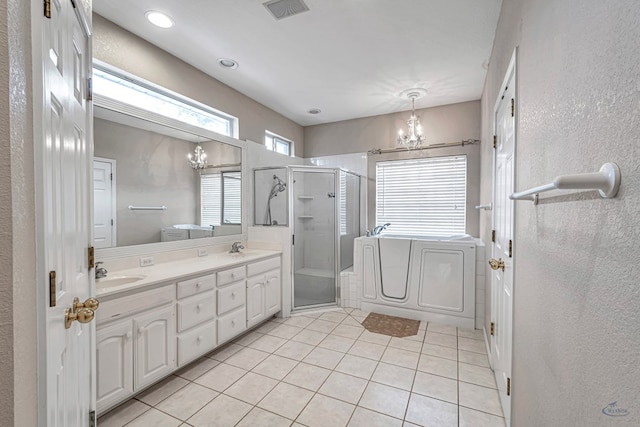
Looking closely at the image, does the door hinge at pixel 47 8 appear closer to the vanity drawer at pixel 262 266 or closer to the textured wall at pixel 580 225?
the textured wall at pixel 580 225

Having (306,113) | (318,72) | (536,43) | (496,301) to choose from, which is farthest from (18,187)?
(306,113)

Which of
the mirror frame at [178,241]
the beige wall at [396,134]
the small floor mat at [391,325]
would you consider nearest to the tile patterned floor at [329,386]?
the small floor mat at [391,325]

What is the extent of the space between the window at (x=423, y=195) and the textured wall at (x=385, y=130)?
0.34m

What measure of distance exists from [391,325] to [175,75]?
11.3ft

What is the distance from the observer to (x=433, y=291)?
3.22 meters

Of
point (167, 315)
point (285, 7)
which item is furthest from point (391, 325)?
point (285, 7)

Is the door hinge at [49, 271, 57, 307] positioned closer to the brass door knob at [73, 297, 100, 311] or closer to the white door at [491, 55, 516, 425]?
the brass door knob at [73, 297, 100, 311]

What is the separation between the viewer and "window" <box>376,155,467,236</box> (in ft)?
12.5

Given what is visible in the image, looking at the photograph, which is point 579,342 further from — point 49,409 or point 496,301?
point 496,301

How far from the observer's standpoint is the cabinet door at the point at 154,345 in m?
1.83

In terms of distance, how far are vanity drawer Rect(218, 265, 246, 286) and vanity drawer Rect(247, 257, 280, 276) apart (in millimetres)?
105

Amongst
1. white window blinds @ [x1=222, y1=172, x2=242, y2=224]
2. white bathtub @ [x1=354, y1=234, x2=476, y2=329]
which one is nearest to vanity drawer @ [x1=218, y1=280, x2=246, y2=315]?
white window blinds @ [x1=222, y1=172, x2=242, y2=224]

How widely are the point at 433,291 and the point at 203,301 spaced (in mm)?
2479

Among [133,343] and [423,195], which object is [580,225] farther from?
[423,195]
